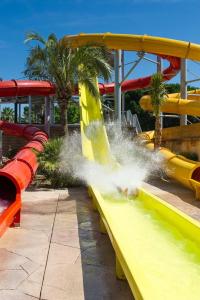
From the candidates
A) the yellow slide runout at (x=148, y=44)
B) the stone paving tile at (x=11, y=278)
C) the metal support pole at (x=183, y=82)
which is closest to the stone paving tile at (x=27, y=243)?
the stone paving tile at (x=11, y=278)

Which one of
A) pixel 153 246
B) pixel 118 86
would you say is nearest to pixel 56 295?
pixel 153 246

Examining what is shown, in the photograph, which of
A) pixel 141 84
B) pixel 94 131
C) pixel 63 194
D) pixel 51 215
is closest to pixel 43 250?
pixel 51 215

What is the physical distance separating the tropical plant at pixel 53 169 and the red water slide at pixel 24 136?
1.40 ft

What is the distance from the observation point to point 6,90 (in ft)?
57.7

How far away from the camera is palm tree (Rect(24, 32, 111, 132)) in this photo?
13.6 metres

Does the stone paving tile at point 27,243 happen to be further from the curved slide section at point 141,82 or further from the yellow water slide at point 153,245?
the curved slide section at point 141,82

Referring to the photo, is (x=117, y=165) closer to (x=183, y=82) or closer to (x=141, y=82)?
(x=183, y=82)

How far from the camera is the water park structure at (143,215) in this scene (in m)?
3.66

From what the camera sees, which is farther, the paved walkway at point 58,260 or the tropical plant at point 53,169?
the tropical plant at point 53,169

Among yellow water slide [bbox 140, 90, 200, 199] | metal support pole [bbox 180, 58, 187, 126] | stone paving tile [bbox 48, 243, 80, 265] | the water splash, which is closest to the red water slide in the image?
stone paving tile [bbox 48, 243, 80, 265]

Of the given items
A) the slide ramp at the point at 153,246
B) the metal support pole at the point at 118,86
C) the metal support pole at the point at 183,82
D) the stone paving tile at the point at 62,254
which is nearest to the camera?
the slide ramp at the point at 153,246

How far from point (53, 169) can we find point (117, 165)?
173 cm

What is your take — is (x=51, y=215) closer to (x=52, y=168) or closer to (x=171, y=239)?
(x=171, y=239)

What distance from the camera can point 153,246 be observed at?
16.0 ft
